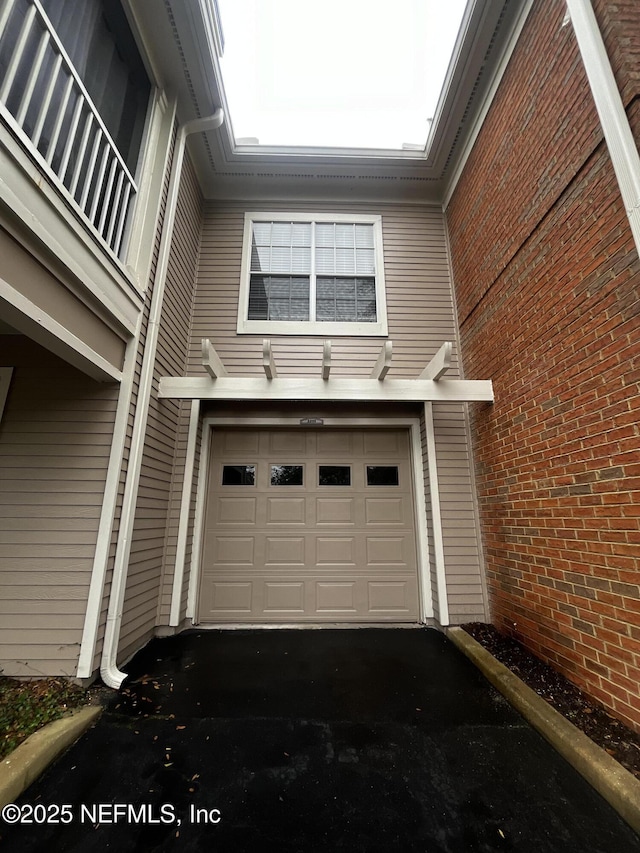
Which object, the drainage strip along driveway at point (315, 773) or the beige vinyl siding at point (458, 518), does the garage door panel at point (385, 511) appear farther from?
the drainage strip along driveway at point (315, 773)

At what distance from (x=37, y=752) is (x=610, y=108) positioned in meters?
4.84

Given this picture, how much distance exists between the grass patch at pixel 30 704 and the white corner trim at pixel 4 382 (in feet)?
6.66

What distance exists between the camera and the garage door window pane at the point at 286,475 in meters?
3.96

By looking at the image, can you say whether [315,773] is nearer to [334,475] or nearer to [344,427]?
[334,475]

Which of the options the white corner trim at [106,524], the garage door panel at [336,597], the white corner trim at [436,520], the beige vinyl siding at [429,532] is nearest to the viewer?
the white corner trim at [106,524]

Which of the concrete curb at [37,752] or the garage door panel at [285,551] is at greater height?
the garage door panel at [285,551]

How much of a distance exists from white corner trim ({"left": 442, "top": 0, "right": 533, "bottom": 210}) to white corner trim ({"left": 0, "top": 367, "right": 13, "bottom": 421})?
5.33 m

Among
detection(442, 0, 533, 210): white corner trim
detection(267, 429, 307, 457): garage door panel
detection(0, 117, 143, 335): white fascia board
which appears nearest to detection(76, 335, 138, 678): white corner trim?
detection(0, 117, 143, 335): white fascia board

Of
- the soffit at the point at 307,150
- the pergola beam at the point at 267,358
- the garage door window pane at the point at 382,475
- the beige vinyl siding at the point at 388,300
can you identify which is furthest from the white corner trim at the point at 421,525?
the soffit at the point at 307,150

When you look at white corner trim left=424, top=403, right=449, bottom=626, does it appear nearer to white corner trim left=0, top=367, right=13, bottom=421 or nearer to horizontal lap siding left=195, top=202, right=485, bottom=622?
horizontal lap siding left=195, top=202, right=485, bottom=622

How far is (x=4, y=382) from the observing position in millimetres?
2818

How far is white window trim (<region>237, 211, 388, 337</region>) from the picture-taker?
169 inches

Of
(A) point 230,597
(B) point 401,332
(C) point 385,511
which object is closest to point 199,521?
(A) point 230,597

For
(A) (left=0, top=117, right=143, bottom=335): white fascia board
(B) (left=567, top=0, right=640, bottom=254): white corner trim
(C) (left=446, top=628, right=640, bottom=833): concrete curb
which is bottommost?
(C) (left=446, top=628, right=640, bottom=833): concrete curb
